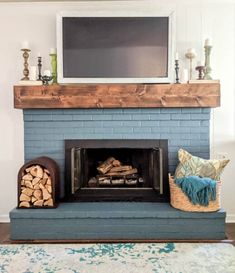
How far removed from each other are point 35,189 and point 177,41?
192 centimetres

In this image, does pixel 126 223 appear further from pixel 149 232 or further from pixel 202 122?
pixel 202 122

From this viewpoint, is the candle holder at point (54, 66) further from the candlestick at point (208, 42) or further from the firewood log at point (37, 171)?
the candlestick at point (208, 42)

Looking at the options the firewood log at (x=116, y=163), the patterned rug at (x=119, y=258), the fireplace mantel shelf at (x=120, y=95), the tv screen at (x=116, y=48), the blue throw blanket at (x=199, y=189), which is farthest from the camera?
the firewood log at (x=116, y=163)

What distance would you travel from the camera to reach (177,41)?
10.6 ft

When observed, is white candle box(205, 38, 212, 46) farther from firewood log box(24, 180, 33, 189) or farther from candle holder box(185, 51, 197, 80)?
firewood log box(24, 180, 33, 189)

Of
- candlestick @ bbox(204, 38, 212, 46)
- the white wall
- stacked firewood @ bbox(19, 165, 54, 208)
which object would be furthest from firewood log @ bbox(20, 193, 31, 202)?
candlestick @ bbox(204, 38, 212, 46)

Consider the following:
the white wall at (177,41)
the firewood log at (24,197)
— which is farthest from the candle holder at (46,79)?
the firewood log at (24,197)

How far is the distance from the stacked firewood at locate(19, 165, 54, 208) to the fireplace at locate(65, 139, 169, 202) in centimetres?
30

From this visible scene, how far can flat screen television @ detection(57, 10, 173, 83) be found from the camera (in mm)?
3043

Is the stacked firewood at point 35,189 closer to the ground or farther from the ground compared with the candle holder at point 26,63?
closer to the ground

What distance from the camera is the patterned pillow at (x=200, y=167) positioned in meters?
2.79

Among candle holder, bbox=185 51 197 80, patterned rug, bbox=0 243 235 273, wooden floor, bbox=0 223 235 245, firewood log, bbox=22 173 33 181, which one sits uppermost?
candle holder, bbox=185 51 197 80

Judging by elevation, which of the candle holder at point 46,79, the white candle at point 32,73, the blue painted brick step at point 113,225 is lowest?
the blue painted brick step at point 113,225

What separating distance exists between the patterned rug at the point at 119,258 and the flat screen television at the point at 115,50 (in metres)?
1.45
